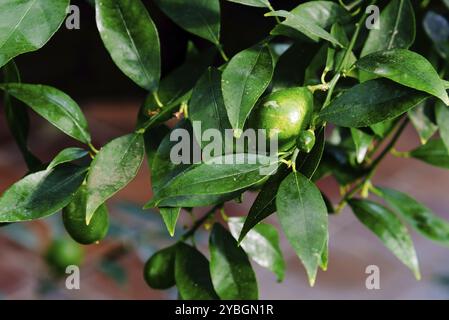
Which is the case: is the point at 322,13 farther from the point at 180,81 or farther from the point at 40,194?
the point at 40,194

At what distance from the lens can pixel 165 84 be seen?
767mm

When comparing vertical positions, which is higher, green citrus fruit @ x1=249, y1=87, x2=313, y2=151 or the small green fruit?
green citrus fruit @ x1=249, y1=87, x2=313, y2=151

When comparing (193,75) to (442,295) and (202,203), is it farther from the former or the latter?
(442,295)

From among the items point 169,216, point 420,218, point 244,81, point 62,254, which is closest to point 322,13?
point 244,81

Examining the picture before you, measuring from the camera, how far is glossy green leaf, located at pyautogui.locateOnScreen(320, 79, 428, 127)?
56cm

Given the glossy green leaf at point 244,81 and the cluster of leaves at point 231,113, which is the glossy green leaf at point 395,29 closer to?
the cluster of leaves at point 231,113

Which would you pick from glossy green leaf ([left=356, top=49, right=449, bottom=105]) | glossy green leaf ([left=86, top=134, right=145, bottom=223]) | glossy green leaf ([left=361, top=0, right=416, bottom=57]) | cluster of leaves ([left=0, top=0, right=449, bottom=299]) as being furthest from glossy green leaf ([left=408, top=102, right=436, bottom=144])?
glossy green leaf ([left=86, top=134, right=145, bottom=223])

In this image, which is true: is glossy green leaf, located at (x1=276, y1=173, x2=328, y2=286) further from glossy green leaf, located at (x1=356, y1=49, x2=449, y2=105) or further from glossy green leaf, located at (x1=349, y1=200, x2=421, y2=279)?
glossy green leaf, located at (x1=349, y1=200, x2=421, y2=279)

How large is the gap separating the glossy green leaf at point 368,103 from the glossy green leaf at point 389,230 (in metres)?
0.30

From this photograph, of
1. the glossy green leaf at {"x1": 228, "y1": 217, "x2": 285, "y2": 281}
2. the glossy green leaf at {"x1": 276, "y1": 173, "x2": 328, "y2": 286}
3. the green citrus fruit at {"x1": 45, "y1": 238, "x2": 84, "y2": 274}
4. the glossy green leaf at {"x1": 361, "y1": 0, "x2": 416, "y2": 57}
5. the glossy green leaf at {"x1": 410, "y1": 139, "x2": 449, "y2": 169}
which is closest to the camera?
the glossy green leaf at {"x1": 276, "y1": 173, "x2": 328, "y2": 286}

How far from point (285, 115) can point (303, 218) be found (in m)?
0.09

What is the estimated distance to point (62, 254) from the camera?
5.07 ft

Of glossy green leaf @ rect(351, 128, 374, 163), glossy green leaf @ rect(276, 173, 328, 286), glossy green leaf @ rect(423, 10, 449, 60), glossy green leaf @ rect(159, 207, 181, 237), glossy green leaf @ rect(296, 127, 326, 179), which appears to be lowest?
glossy green leaf @ rect(276, 173, 328, 286)

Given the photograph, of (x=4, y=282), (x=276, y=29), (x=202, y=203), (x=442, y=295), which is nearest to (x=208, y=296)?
(x=202, y=203)
